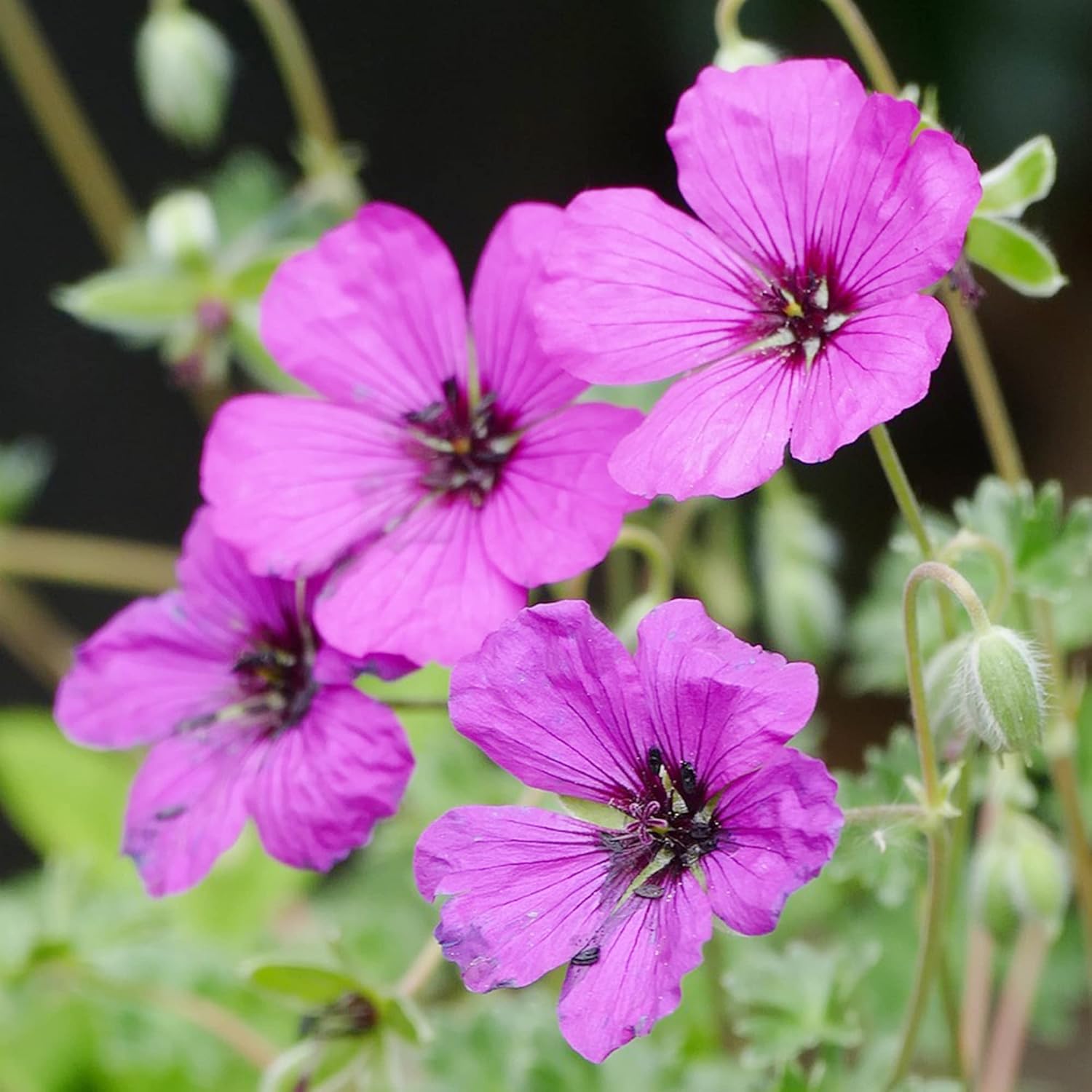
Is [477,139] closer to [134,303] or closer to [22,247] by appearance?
[22,247]

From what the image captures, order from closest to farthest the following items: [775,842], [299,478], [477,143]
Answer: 1. [775,842]
2. [299,478]
3. [477,143]

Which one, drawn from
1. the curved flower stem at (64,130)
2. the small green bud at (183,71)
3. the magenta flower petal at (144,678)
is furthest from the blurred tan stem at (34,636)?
the magenta flower petal at (144,678)

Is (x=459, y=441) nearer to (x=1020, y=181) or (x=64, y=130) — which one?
(x=1020, y=181)

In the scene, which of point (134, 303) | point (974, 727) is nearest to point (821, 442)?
point (974, 727)

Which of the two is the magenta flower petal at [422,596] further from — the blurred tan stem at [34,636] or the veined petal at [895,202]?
the blurred tan stem at [34,636]

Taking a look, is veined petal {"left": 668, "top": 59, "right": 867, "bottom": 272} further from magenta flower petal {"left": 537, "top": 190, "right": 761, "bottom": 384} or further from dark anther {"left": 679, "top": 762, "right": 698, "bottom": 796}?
dark anther {"left": 679, "top": 762, "right": 698, "bottom": 796}

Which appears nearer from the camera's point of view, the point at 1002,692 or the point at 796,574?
the point at 1002,692

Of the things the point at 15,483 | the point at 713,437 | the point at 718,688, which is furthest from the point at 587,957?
the point at 15,483
